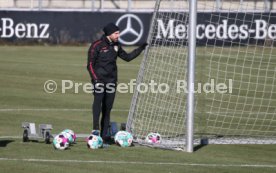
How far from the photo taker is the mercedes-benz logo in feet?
121

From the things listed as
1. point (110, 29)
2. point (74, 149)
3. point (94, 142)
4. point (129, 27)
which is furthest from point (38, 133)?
point (129, 27)

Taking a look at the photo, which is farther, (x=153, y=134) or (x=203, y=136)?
(x=203, y=136)

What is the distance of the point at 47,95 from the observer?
72.2 ft

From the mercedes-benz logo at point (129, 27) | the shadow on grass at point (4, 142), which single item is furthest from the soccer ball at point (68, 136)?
the mercedes-benz logo at point (129, 27)

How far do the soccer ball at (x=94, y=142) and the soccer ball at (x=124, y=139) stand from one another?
416mm

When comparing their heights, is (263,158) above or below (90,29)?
below

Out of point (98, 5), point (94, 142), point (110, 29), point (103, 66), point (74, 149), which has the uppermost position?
point (98, 5)

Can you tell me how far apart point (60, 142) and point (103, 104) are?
1.46 meters

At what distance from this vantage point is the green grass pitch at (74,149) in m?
12.1

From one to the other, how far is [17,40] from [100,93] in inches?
864

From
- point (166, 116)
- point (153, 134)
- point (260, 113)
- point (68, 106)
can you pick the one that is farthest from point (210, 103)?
point (153, 134)

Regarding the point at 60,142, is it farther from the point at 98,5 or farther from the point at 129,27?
the point at 98,5

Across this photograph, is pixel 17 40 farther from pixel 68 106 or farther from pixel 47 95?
pixel 68 106

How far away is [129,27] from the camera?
36.9 m
